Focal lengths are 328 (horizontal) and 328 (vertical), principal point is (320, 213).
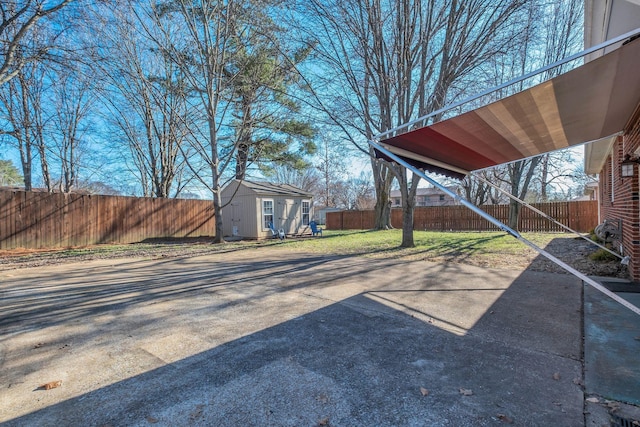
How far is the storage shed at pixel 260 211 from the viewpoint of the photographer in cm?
1561

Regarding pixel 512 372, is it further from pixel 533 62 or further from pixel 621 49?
pixel 533 62

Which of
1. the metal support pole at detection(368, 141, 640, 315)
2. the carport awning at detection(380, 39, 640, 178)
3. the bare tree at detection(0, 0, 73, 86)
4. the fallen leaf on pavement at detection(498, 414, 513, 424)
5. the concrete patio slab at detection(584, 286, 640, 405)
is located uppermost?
the bare tree at detection(0, 0, 73, 86)

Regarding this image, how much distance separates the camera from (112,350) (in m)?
2.93

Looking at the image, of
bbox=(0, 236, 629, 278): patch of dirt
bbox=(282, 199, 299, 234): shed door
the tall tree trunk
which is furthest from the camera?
the tall tree trunk

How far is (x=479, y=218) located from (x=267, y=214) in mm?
12188

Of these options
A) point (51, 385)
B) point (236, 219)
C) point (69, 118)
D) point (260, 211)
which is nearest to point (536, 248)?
point (51, 385)

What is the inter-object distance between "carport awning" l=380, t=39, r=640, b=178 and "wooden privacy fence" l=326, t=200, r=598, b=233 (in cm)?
1353

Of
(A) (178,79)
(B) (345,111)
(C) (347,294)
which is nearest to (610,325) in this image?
(C) (347,294)

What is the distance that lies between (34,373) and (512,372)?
11.8 feet

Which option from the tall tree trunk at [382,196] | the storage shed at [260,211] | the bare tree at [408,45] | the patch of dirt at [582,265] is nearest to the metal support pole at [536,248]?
the patch of dirt at [582,265]

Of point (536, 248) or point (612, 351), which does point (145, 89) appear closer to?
point (536, 248)

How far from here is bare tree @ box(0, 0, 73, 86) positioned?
7.71m

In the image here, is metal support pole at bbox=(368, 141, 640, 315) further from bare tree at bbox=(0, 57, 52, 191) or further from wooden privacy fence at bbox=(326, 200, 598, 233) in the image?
wooden privacy fence at bbox=(326, 200, 598, 233)

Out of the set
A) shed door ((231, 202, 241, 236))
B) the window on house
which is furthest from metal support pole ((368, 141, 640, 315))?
the window on house
